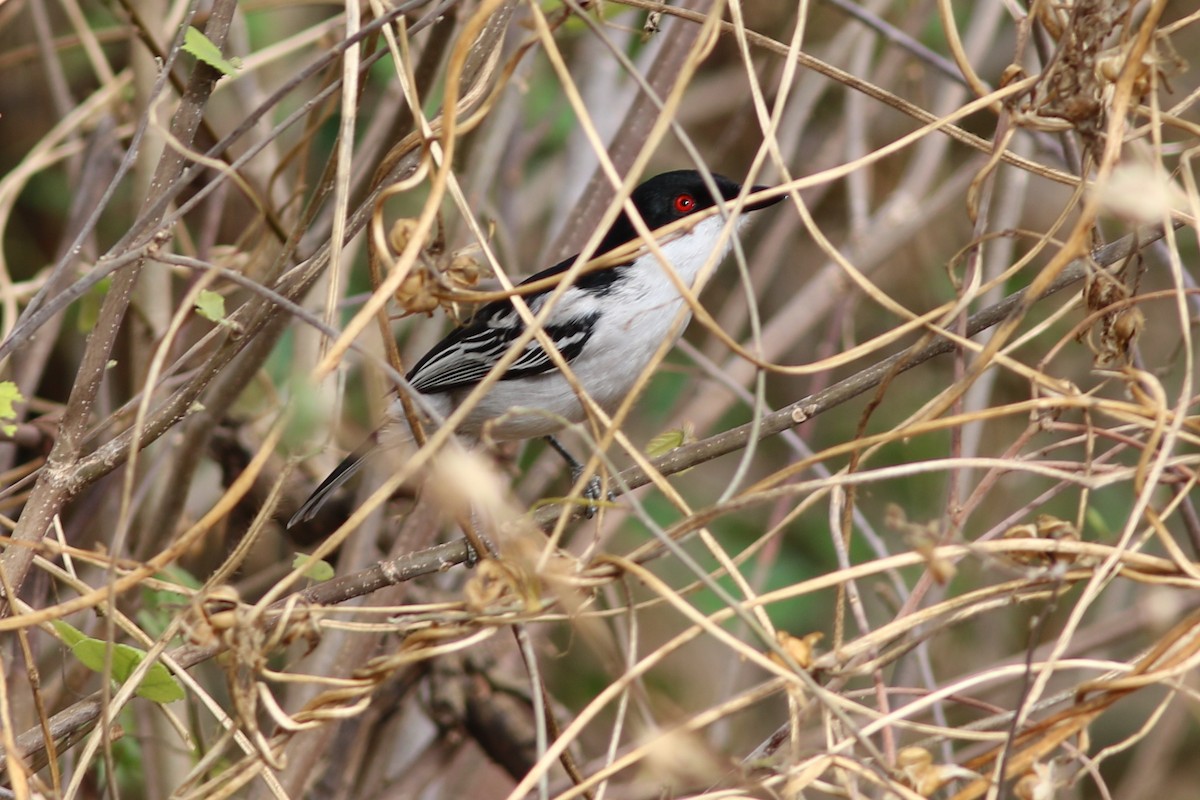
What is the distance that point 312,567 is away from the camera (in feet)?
6.96

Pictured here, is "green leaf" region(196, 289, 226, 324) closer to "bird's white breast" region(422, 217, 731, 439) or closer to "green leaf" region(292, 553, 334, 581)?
"green leaf" region(292, 553, 334, 581)

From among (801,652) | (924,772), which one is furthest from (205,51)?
(924,772)

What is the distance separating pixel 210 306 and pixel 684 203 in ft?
6.79

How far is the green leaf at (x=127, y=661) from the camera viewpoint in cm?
213

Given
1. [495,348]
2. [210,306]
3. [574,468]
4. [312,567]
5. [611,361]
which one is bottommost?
[574,468]

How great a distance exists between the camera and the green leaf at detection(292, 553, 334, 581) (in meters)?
1.97

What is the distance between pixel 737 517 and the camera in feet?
19.2

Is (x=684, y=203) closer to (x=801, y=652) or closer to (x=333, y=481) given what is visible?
(x=333, y=481)

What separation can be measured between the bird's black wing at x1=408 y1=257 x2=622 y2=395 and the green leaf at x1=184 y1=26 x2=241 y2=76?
1866 mm

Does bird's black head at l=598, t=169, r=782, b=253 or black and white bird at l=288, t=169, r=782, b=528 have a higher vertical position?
bird's black head at l=598, t=169, r=782, b=253

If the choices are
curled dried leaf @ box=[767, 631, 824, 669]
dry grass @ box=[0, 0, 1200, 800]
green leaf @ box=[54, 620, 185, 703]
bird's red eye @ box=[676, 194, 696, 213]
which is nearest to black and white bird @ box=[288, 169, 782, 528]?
bird's red eye @ box=[676, 194, 696, 213]

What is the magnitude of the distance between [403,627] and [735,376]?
2.79m

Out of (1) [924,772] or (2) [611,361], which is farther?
(2) [611,361]

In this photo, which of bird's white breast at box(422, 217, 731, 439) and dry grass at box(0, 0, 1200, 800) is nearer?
dry grass at box(0, 0, 1200, 800)
